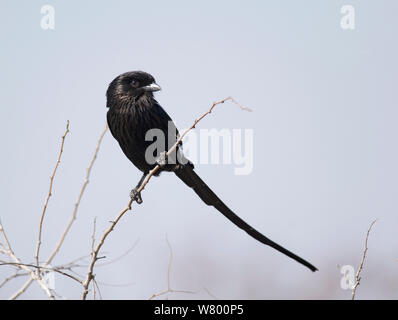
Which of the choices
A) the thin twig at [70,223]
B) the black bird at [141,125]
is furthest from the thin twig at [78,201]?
the black bird at [141,125]

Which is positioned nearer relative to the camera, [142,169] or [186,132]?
[186,132]

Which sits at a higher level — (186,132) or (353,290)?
(186,132)

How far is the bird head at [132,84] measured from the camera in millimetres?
4641

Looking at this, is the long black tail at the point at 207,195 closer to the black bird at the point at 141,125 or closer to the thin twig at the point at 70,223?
the black bird at the point at 141,125

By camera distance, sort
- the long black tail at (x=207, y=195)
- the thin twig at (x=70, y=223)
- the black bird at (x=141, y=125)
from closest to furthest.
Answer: the thin twig at (x=70, y=223)
the long black tail at (x=207, y=195)
the black bird at (x=141, y=125)

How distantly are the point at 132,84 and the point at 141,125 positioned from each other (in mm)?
413

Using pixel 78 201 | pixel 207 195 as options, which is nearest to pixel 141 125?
pixel 207 195

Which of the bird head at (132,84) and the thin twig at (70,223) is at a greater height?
the bird head at (132,84)

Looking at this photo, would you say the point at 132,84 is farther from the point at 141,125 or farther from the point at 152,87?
the point at 141,125
